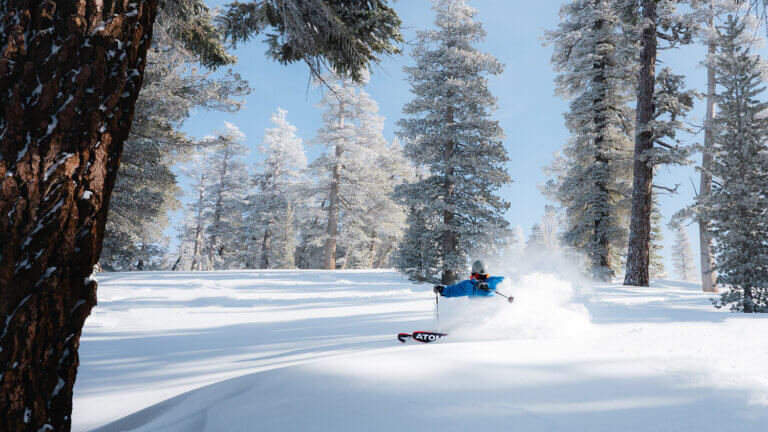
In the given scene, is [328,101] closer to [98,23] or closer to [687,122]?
[687,122]

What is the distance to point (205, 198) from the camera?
32.5 m

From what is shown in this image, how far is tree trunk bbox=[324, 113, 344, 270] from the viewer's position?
23.5 metres

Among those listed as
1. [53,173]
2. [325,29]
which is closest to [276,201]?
[325,29]

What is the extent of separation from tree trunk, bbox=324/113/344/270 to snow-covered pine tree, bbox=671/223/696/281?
4373 centimetres

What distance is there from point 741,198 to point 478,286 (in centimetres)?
644

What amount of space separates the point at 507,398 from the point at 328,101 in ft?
82.4

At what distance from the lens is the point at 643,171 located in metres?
11.9

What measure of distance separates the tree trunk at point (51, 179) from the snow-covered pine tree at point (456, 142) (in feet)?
38.4

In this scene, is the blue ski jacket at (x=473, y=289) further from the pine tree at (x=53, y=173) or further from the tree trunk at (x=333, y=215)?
the tree trunk at (x=333, y=215)

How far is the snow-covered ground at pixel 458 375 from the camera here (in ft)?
5.74

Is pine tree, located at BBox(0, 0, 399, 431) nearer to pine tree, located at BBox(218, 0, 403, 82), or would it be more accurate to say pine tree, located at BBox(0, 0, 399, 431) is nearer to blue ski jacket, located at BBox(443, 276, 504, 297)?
pine tree, located at BBox(218, 0, 403, 82)

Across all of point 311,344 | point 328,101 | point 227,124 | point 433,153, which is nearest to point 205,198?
point 227,124

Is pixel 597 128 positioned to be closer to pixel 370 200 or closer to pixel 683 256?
pixel 370 200

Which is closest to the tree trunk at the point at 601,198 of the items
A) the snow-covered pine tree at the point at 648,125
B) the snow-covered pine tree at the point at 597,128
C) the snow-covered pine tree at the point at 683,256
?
the snow-covered pine tree at the point at 597,128
